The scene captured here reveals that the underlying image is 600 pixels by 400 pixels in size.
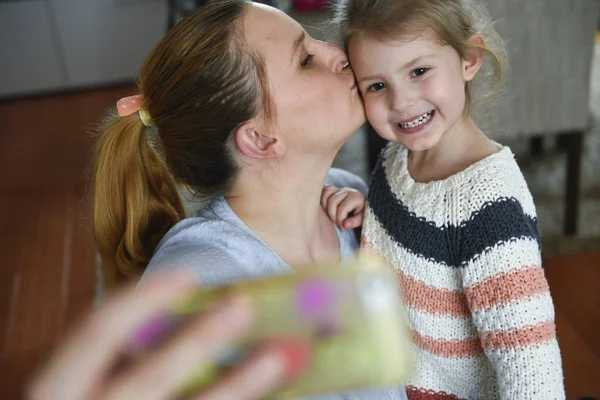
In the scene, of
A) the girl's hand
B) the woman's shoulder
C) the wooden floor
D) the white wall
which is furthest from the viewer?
the white wall

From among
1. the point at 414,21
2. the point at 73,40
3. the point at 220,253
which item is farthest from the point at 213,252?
the point at 73,40

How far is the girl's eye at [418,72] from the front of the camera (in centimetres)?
98

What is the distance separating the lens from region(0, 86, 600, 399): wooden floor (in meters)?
1.82

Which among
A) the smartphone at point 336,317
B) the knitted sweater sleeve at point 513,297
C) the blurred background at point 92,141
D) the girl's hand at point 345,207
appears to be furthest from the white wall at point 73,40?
the smartphone at point 336,317

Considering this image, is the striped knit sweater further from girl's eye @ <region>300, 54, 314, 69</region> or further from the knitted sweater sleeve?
girl's eye @ <region>300, 54, 314, 69</region>

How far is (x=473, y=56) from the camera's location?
3.43 feet

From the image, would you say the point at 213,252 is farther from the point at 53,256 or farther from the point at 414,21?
the point at 53,256

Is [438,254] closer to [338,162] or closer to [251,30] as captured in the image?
[251,30]

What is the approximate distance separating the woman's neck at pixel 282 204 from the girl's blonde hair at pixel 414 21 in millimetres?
230

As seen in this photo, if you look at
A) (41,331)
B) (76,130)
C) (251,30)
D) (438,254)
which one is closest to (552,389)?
(438,254)

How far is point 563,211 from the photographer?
238 cm

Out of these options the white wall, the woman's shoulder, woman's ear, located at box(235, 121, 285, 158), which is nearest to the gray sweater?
the woman's shoulder

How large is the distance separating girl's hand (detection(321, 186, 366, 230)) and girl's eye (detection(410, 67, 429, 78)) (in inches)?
11.3

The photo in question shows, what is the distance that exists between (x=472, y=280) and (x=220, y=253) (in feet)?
1.15
